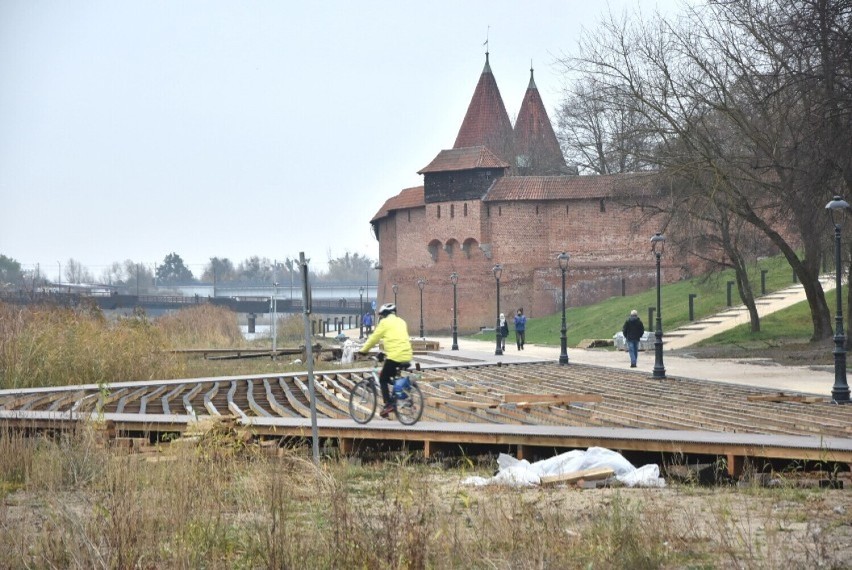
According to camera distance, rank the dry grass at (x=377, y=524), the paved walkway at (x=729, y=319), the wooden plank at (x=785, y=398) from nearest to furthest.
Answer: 1. the dry grass at (x=377, y=524)
2. the wooden plank at (x=785, y=398)
3. the paved walkway at (x=729, y=319)

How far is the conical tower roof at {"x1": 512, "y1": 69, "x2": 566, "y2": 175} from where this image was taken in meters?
71.2

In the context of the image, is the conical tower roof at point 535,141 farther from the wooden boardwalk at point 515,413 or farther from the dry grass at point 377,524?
the dry grass at point 377,524

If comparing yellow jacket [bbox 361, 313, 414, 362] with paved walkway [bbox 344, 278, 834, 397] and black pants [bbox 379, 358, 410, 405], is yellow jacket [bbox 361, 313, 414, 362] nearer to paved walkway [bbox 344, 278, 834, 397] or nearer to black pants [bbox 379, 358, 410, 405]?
black pants [bbox 379, 358, 410, 405]

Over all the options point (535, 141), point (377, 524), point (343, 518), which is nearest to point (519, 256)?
point (535, 141)

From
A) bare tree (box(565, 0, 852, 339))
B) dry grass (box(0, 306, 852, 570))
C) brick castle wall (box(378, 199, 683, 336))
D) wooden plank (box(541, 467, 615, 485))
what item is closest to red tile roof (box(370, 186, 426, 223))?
brick castle wall (box(378, 199, 683, 336))

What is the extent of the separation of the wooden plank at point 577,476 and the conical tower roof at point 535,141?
60.4 meters

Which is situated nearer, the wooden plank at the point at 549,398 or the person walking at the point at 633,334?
the wooden plank at the point at 549,398

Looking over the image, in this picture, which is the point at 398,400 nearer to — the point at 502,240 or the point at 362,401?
the point at 362,401

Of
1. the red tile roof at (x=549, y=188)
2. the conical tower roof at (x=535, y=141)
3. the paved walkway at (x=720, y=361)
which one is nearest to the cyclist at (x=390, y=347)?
the paved walkway at (x=720, y=361)

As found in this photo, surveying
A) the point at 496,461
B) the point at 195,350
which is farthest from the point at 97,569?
the point at 195,350

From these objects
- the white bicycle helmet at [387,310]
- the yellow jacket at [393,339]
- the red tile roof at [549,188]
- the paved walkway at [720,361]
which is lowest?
the paved walkway at [720,361]

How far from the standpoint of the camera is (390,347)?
1352 centimetres

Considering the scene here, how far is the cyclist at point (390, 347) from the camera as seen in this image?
13406 millimetres

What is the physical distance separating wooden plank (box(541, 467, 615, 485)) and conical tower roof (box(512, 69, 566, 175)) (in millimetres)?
Result: 60392
